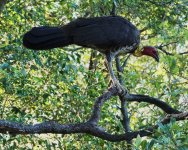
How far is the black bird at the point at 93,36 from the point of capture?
9.89 ft

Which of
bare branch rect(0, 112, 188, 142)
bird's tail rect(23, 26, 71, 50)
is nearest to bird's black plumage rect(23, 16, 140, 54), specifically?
bird's tail rect(23, 26, 71, 50)

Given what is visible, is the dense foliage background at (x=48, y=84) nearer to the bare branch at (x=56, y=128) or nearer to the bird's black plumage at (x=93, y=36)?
the bird's black plumage at (x=93, y=36)

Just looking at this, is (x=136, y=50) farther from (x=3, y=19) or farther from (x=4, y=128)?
(x=4, y=128)

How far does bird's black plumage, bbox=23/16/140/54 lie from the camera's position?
3012 millimetres

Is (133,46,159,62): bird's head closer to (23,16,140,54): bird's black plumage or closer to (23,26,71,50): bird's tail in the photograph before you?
(23,16,140,54): bird's black plumage

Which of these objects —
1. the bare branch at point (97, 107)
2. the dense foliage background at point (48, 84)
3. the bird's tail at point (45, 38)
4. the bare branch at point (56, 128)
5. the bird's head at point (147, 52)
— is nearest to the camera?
the bare branch at point (56, 128)

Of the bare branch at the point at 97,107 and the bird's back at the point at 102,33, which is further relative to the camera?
the bird's back at the point at 102,33

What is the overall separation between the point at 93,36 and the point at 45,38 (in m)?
0.58

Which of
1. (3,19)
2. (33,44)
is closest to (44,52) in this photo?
(3,19)

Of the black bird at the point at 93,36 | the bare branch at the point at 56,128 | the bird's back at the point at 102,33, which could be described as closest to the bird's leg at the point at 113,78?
the black bird at the point at 93,36

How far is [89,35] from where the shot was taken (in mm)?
3457

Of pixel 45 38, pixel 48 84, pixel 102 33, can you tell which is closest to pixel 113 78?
pixel 102 33

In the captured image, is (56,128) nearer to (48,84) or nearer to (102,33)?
(102,33)

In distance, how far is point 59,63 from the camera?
4.01 metres
